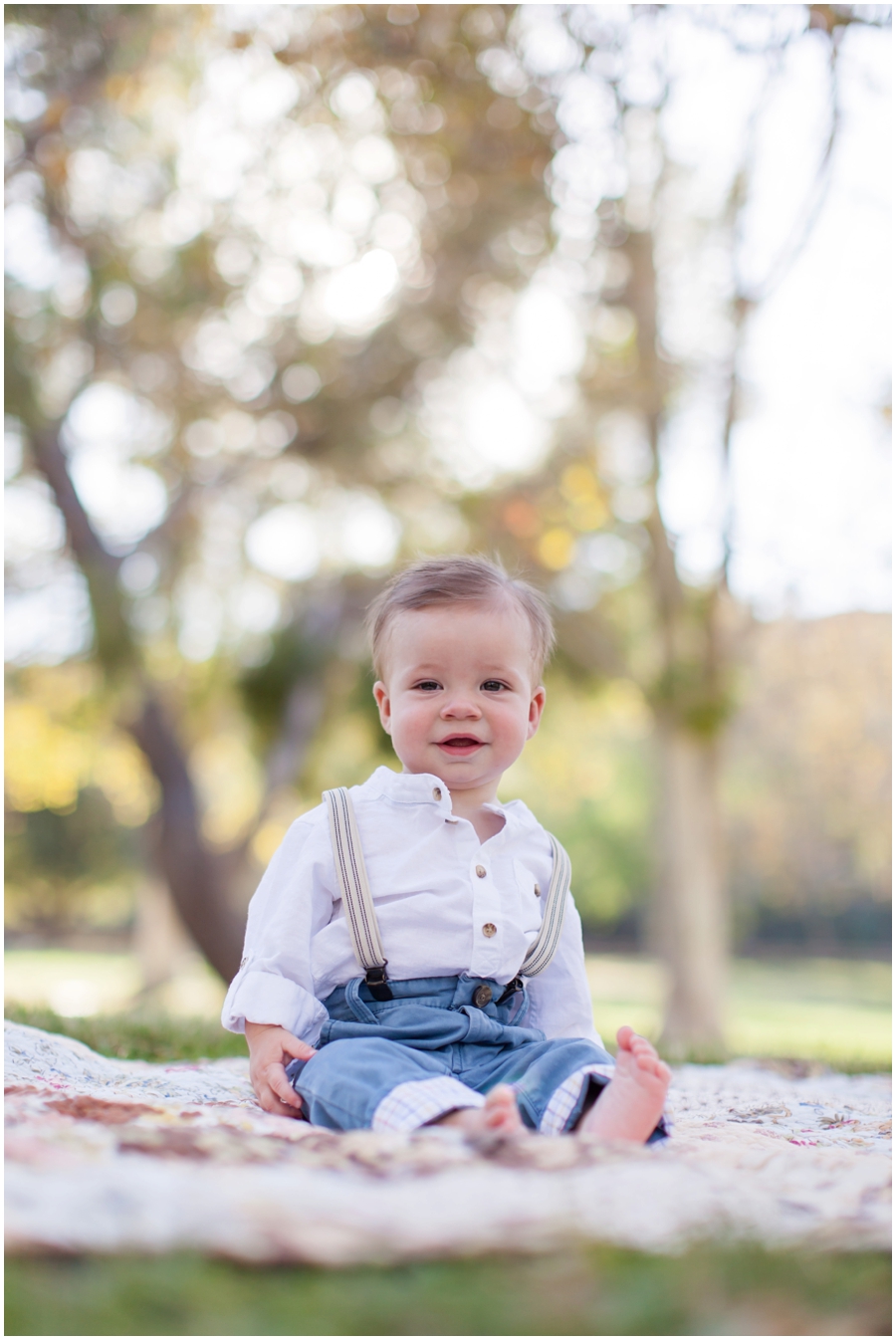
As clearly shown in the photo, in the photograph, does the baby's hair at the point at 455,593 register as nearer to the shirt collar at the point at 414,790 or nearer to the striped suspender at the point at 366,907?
the shirt collar at the point at 414,790

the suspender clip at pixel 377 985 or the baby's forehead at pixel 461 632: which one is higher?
the baby's forehead at pixel 461 632

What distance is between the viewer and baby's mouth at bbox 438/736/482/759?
7.55ft

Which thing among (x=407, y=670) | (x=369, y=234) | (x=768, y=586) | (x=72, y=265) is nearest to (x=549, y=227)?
(x=369, y=234)

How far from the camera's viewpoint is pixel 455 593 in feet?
7.59

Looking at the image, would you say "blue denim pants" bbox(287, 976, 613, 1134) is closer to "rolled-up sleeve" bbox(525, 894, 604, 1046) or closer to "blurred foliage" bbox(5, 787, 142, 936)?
"rolled-up sleeve" bbox(525, 894, 604, 1046)

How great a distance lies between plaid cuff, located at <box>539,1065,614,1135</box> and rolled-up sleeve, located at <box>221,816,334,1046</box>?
1.59 feet

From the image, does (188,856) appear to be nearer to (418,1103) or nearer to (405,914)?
(405,914)

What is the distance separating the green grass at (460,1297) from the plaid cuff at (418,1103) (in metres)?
0.60

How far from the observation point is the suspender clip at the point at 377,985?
2.12 meters

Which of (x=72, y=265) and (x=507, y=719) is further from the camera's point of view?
(x=72, y=265)

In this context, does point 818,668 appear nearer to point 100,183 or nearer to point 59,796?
point 100,183

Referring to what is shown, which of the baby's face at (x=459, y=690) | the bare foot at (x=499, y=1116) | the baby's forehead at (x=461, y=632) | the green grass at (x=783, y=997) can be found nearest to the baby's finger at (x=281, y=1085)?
the bare foot at (x=499, y=1116)

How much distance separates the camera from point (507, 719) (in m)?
2.29

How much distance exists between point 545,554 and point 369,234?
2.71 m
